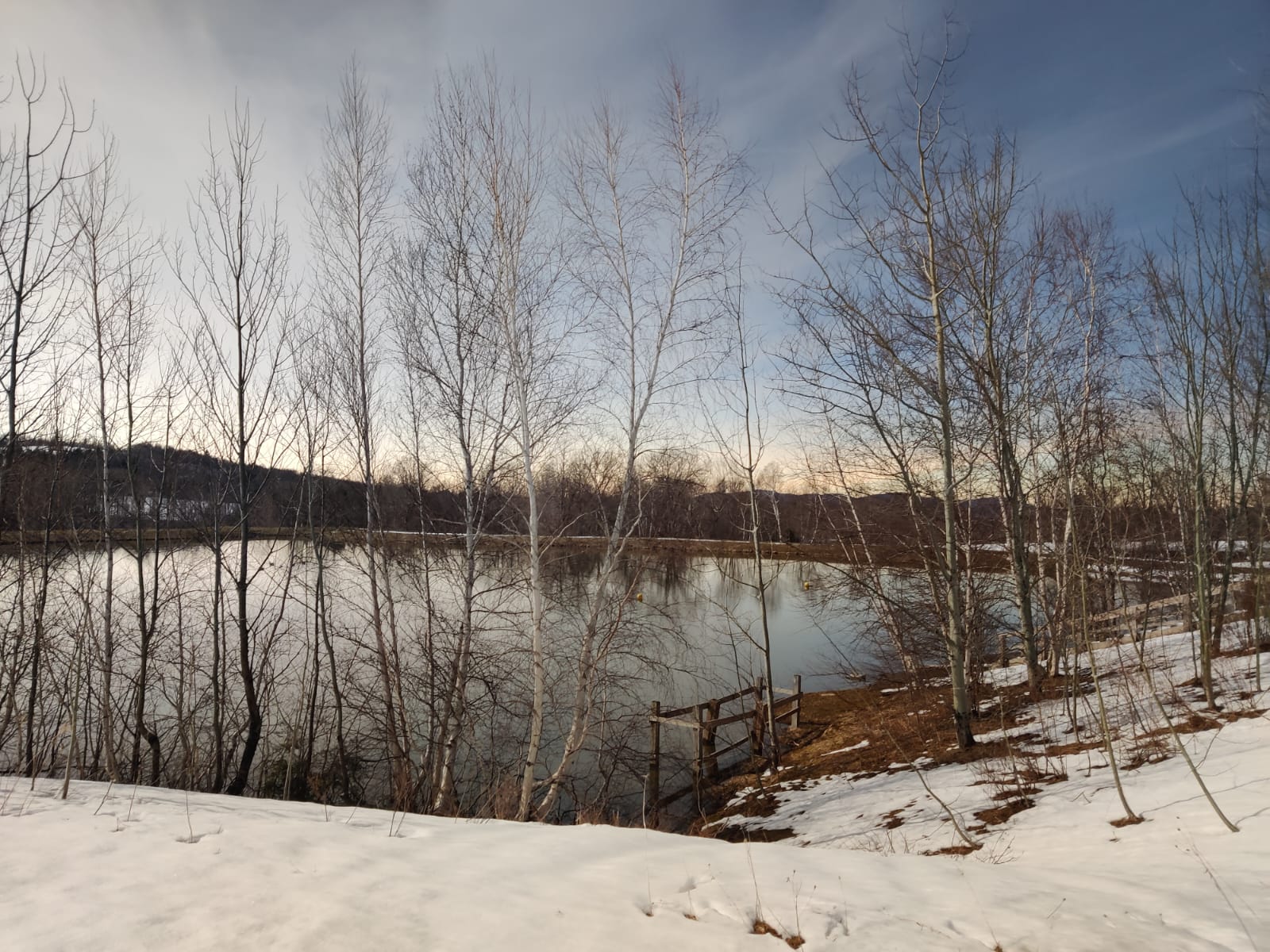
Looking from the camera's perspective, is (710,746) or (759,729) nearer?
(759,729)

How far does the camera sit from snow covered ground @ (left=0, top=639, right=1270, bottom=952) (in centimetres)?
294

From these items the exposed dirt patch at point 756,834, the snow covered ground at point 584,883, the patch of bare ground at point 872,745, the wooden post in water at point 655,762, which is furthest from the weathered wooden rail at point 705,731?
the snow covered ground at point 584,883

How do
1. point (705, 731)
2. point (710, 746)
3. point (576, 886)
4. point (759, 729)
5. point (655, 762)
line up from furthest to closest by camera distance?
point (705, 731) < point (710, 746) < point (759, 729) < point (655, 762) < point (576, 886)

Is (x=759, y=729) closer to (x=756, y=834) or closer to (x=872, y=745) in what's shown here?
(x=872, y=745)

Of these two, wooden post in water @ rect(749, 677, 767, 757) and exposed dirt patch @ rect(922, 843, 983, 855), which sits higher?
exposed dirt patch @ rect(922, 843, 983, 855)

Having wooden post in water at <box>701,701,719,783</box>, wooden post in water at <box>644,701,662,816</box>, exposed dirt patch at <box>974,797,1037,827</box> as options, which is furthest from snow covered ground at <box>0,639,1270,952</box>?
wooden post in water at <box>701,701,719,783</box>

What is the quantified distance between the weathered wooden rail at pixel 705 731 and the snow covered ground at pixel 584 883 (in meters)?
6.61

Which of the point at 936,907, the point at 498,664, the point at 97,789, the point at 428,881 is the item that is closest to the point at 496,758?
the point at 498,664

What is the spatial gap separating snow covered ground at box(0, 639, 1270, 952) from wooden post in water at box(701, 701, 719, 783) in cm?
750

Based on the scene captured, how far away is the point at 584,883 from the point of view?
3627mm

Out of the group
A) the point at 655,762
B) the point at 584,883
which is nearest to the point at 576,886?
the point at 584,883

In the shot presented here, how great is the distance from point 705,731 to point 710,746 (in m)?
0.51

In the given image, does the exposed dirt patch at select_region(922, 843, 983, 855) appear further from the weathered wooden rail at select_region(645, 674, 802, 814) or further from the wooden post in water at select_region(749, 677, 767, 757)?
the wooden post in water at select_region(749, 677, 767, 757)

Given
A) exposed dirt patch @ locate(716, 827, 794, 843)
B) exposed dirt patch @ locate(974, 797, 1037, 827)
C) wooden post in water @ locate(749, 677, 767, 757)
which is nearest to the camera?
exposed dirt patch @ locate(974, 797, 1037, 827)
